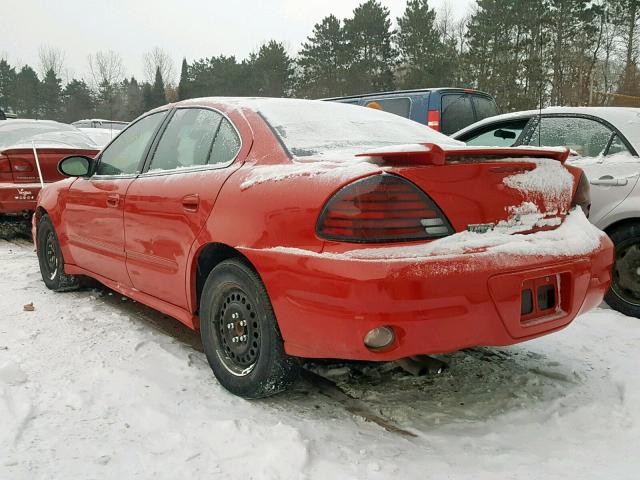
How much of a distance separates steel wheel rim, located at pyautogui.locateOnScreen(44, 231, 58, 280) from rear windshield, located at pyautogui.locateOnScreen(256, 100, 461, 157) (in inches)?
102

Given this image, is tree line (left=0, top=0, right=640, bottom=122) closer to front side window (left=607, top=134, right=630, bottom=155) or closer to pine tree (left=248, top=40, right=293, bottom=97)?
pine tree (left=248, top=40, right=293, bottom=97)

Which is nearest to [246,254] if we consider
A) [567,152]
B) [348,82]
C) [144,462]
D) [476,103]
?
[144,462]

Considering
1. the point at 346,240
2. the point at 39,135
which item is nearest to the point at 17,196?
the point at 39,135

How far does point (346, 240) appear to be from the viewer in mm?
2113

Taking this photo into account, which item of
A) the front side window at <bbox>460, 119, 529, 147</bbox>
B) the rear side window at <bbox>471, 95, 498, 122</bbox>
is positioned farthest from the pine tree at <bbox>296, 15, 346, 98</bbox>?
the front side window at <bbox>460, 119, 529, 147</bbox>

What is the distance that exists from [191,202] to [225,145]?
0.35m

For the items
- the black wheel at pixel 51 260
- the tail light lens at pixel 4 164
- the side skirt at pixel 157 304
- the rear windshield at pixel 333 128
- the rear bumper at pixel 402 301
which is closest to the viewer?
the rear bumper at pixel 402 301

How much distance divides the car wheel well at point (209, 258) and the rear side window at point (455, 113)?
5703 mm

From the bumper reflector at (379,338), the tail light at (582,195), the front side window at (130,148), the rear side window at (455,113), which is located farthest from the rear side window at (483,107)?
the bumper reflector at (379,338)

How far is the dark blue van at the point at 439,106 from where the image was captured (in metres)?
7.84

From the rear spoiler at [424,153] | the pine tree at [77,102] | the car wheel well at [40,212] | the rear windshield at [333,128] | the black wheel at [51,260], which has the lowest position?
the black wheel at [51,260]

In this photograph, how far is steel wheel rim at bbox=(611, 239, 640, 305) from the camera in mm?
3943

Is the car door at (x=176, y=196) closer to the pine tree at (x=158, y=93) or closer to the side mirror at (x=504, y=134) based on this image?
the side mirror at (x=504, y=134)

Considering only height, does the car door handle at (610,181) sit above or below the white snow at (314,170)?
below
